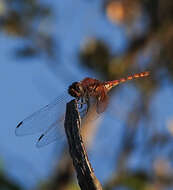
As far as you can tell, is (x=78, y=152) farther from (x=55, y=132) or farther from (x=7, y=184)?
(x=7, y=184)

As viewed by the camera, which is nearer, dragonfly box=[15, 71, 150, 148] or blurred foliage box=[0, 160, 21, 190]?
dragonfly box=[15, 71, 150, 148]

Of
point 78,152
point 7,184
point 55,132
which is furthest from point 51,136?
point 7,184

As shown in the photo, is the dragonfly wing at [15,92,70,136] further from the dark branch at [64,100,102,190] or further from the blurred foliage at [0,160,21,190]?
the blurred foliage at [0,160,21,190]

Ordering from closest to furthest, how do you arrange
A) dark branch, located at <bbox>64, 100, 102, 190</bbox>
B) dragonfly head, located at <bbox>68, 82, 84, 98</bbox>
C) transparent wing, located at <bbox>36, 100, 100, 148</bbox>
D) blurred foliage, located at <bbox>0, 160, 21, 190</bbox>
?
1. dark branch, located at <bbox>64, 100, 102, 190</bbox>
2. transparent wing, located at <bbox>36, 100, 100, 148</bbox>
3. dragonfly head, located at <bbox>68, 82, 84, 98</bbox>
4. blurred foliage, located at <bbox>0, 160, 21, 190</bbox>

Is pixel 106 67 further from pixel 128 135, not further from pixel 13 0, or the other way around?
pixel 13 0

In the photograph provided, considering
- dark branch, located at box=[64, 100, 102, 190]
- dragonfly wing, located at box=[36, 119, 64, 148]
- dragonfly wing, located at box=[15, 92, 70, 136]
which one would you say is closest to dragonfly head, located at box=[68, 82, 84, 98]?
dragonfly wing, located at box=[15, 92, 70, 136]

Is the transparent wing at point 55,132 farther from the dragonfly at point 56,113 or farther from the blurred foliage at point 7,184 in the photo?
the blurred foliage at point 7,184
